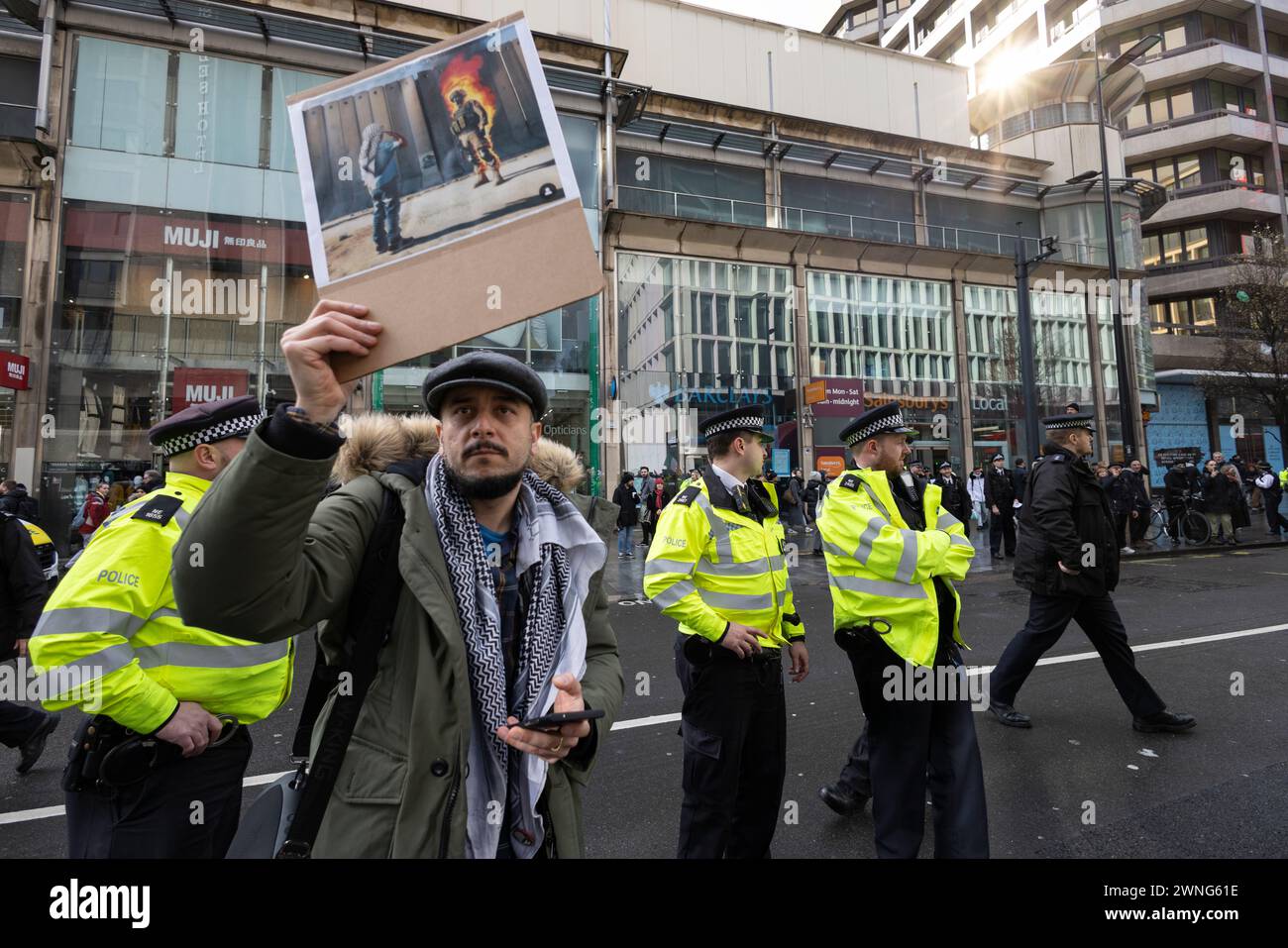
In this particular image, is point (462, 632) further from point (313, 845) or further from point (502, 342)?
point (502, 342)

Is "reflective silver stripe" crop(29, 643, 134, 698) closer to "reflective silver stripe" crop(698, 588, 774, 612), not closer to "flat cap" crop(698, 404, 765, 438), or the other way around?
"reflective silver stripe" crop(698, 588, 774, 612)

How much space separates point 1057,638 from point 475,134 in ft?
16.4

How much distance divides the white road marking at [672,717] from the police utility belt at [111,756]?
35 cm

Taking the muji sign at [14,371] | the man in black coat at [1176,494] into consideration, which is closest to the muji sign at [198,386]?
the muji sign at [14,371]

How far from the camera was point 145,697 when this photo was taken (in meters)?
1.88

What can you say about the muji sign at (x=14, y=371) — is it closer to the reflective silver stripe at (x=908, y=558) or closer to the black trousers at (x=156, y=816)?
the black trousers at (x=156, y=816)

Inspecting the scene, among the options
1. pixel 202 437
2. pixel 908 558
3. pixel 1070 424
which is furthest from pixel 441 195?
pixel 1070 424

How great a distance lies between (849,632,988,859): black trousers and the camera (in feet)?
8.73

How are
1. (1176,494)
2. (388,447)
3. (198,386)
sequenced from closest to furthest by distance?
1. (388,447)
2. (1176,494)
3. (198,386)

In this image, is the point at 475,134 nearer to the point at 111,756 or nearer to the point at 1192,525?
the point at 111,756

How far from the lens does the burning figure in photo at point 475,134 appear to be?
126cm
